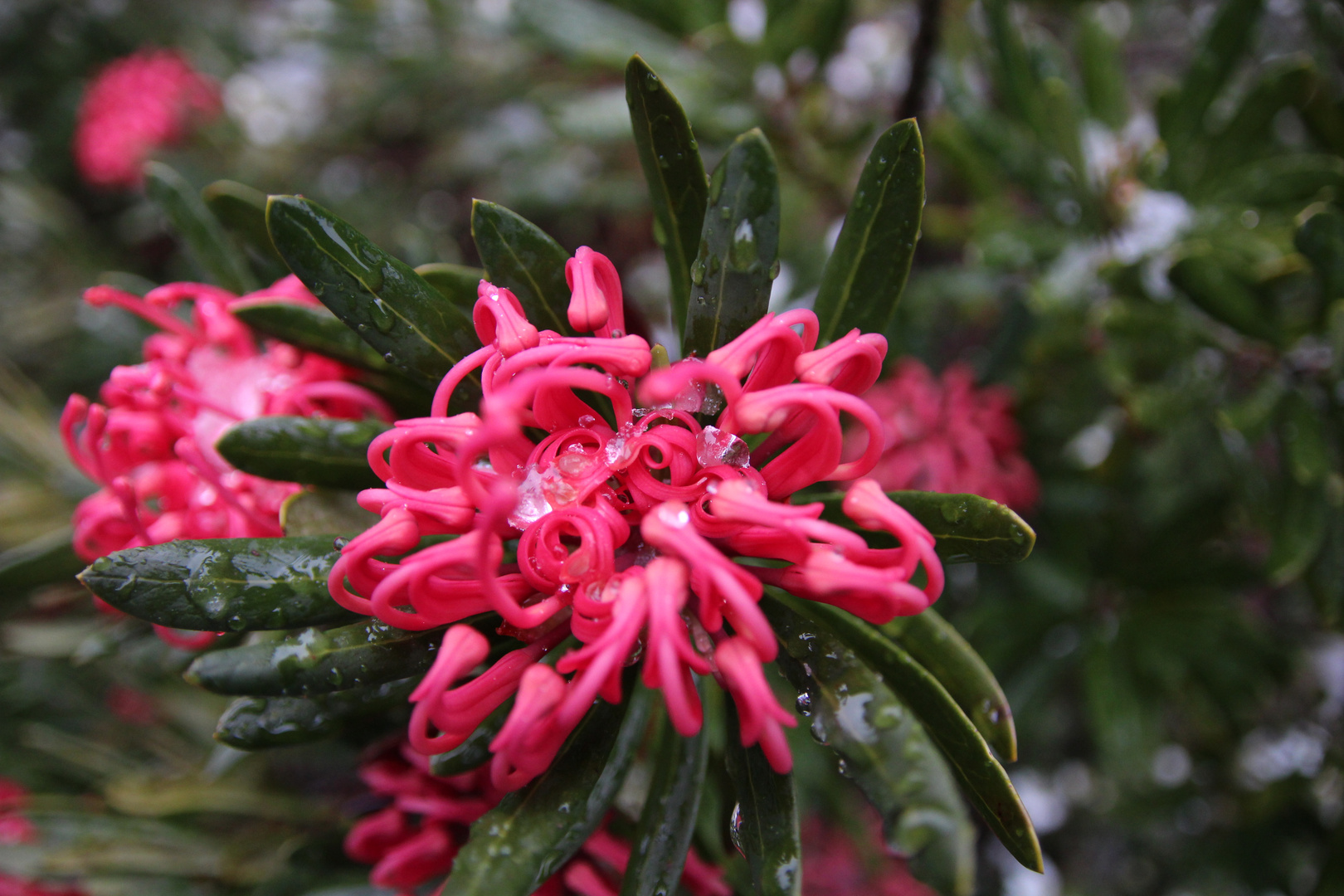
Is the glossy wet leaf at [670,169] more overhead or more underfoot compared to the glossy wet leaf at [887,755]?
more overhead

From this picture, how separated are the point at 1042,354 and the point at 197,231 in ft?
4.58

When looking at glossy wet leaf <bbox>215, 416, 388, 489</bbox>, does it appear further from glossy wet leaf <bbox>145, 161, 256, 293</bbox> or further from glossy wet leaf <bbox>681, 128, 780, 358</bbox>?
glossy wet leaf <bbox>145, 161, 256, 293</bbox>

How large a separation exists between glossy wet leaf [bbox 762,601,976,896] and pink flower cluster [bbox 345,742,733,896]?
0.35m

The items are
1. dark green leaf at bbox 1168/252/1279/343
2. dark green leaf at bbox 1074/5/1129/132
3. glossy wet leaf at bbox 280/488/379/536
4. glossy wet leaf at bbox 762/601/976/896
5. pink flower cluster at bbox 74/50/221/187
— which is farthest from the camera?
pink flower cluster at bbox 74/50/221/187

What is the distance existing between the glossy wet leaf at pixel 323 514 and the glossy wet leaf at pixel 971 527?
0.50 m

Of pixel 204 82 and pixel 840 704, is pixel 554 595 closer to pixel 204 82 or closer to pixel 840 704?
pixel 840 704

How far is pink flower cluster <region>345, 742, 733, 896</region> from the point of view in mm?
807

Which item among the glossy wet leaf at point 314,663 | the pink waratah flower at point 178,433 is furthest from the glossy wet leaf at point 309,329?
the glossy wet leaf at point 314,663

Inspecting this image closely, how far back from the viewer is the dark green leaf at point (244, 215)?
829mm

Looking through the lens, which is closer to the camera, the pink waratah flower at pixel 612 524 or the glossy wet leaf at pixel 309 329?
the pink waratah flower at pixel 612 524

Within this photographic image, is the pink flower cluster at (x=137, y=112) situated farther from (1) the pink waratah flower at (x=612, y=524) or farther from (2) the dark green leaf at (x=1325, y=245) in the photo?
(2) the dark green leaf at (x=1325, y=245)

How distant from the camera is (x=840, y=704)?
564 mm

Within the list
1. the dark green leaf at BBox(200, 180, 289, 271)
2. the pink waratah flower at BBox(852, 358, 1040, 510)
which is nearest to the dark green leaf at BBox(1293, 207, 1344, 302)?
the pink waratah flower at BBox(852, 358, 1040, 510)

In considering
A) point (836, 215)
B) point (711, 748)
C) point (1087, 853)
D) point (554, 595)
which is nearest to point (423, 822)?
point (711, 748)
